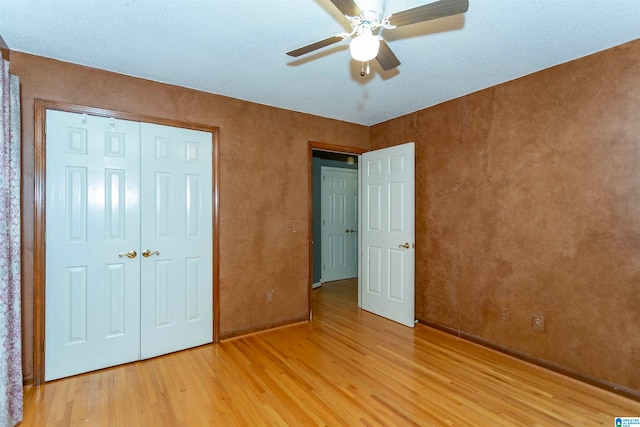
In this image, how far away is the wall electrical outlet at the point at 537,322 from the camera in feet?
8.60

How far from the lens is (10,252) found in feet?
6.75

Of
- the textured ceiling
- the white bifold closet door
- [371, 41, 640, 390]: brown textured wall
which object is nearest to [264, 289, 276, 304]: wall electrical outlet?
the white bifold closet door

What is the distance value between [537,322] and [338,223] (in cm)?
366

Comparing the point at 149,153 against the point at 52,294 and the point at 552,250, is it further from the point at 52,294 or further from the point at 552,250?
the point at 552,250

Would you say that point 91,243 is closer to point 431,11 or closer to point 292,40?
point 292,40

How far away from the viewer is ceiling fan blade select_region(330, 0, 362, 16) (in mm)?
1397

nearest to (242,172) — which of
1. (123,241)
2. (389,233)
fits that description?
(123,241)

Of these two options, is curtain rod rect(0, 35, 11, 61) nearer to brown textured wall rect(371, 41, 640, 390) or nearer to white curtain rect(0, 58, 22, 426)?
white curtain rect(0, 58, 22, 426)

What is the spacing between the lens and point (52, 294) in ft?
8.00

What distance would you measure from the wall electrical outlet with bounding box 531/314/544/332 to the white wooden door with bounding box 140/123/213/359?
297 centimetres

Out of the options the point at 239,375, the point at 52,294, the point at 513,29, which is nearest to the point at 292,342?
the point at 239,375

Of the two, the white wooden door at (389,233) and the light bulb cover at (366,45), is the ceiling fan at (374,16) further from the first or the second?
the white wooden door at (389,233)

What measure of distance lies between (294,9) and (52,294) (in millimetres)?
2746

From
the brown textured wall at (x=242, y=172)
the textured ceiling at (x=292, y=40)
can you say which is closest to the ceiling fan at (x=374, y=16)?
the textured ceiling at (x=292, y=40)
